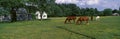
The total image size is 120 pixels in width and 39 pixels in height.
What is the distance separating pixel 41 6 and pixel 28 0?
300 inches

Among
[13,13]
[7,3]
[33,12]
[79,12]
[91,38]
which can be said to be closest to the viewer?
[91,38]

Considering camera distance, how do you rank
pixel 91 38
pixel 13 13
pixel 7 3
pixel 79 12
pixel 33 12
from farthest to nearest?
pixel 79 12 → pixel 33 12 → pixel 13 13 → pixel 7 3 → pixel 91 38

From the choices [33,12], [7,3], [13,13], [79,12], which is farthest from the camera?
[79,12]

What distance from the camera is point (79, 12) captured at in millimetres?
135750

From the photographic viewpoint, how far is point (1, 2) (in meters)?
62.0

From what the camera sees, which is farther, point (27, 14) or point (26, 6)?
point (27, 14)

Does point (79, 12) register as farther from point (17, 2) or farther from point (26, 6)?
point (17, 2)

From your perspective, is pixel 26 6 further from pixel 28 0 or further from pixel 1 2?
pixel 1 2

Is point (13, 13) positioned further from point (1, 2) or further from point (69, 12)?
point (69, 12)

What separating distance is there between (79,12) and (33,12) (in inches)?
2496

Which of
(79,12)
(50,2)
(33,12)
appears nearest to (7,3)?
(33,12)

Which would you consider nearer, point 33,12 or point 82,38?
point 82,38

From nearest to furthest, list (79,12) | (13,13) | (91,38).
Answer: (91,38)
(13,13)
(79,12)

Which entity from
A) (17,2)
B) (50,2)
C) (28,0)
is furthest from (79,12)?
(17,2)
